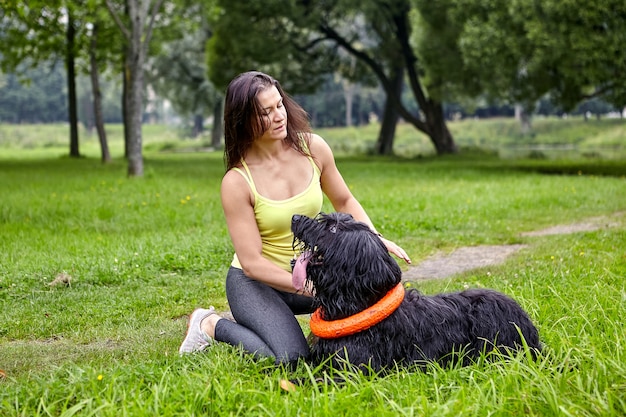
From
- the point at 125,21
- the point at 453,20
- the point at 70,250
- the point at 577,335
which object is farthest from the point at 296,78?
the point at 577,335

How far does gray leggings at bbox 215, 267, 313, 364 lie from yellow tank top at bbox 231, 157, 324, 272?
21 centimetres

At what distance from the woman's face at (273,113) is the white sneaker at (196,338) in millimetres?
1280

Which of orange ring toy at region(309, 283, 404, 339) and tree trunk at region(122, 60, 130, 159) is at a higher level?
tree trunk at region(122, 60, 130, 159)

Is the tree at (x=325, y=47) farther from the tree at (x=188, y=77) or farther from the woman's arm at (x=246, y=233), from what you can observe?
the woman's arm at (x=246, y=233)

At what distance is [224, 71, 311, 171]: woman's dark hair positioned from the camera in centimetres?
438

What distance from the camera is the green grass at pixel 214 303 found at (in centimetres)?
346

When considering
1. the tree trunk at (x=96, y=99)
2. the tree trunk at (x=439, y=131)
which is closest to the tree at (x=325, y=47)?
the tree trunk at (x=439, y=131)

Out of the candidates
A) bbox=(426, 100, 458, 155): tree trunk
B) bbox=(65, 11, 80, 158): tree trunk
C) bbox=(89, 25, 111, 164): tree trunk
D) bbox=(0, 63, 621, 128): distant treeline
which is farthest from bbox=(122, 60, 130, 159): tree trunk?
bbox=(0, 63, 621, 128): distant treeline

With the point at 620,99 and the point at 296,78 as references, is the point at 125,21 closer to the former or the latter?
the point at 296,78

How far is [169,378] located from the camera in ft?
12.3

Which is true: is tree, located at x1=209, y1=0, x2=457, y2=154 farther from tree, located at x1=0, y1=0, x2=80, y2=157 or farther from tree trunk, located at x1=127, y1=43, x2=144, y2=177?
tree trunk, located at x1=127, y1=43, x2=144, y2=177

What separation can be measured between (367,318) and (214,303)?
2.99m

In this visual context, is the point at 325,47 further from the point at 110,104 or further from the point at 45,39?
the point at 110,104

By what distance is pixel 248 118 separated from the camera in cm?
443
